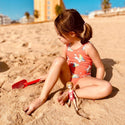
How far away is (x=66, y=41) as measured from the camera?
142 centimetres

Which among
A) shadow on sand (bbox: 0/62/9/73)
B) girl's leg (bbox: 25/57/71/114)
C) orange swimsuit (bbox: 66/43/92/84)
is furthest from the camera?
shadow on sand (bbox: 0/62/9/73)

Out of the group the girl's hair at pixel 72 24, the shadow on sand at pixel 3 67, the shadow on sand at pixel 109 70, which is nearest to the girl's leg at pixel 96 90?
the shadow on sand at pixel 109 70

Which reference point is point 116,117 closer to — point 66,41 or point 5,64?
point 66,41

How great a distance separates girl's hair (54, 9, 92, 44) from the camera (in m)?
1.29

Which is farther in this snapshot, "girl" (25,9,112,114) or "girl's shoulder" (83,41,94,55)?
"girl's shoulder" (83,41,94,55)

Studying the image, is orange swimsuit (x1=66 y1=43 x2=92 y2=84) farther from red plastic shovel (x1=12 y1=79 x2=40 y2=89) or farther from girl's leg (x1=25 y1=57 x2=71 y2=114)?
red plastic shovel (x1=12 y1=79 x2=40 y2=89)

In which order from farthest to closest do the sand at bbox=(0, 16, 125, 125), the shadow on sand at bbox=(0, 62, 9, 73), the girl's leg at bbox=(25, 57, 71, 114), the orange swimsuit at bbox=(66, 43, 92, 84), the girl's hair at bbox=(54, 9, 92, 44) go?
the shadow on sand at bbox=(0, 62, 9, 73) < the orange swimsuit at bbox=(66, 43, 92, 84) < the girl's hair at bbox=(54, 9, 92, 44) < the girl's leg at bbox=(25, 57, 71, 114) < the sand at bbox=(0, 16, 125, 125)

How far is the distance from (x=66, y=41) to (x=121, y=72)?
0.84 m

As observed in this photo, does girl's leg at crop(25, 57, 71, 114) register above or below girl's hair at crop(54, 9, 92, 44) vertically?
below

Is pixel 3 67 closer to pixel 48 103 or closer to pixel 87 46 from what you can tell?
pixel 48 103

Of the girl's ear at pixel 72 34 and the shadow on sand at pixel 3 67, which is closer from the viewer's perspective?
the girl's ear at pixel 72 34

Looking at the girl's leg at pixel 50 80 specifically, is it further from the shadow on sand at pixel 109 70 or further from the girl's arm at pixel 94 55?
the shadow on sand at pixel 109 70

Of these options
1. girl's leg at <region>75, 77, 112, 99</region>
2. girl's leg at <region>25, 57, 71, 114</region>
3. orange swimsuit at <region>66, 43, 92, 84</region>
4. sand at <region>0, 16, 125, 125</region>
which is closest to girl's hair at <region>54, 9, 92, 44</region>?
orange swimsuit at <region>66, 43, 92, 84</region>

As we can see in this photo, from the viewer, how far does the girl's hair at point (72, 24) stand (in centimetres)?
129
